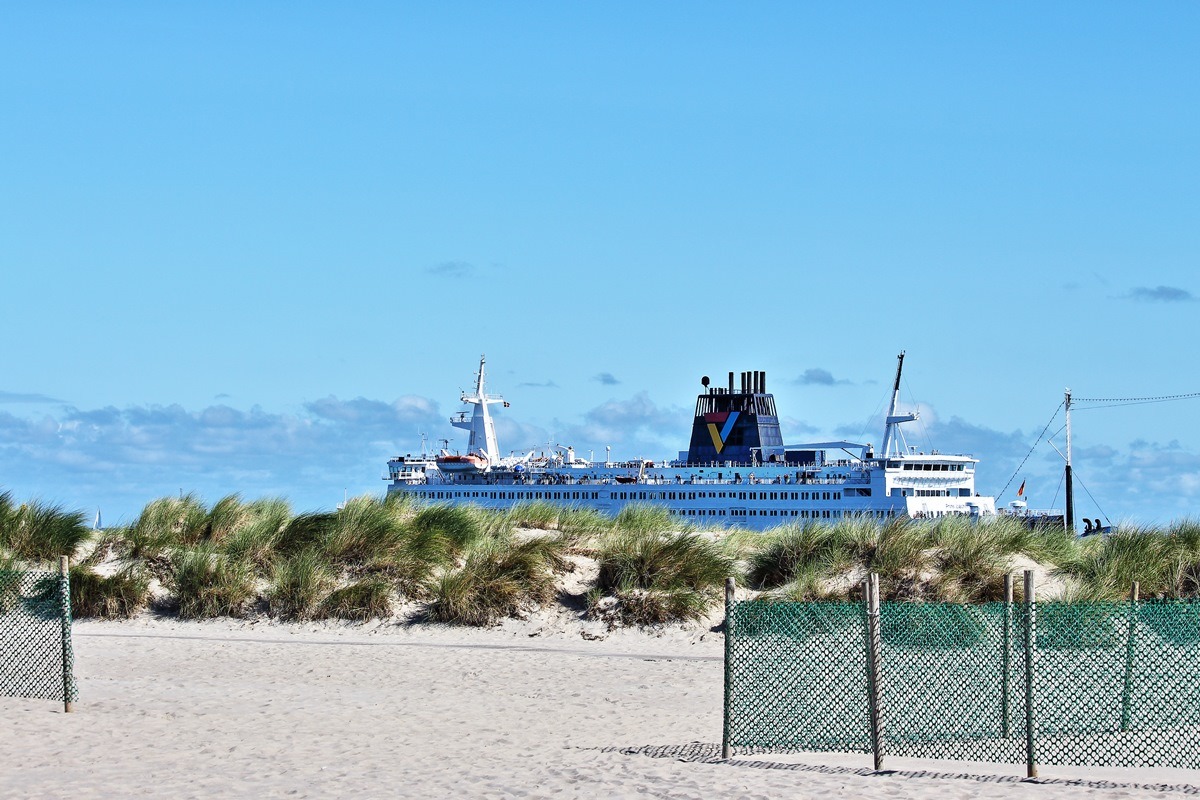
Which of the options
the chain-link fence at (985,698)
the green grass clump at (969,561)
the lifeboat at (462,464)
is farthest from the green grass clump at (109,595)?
the lifeboat at (462,464)

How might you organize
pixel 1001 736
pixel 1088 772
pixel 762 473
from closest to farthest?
pixel 1088 772 → pixel 1001 736 → pixel 762 473

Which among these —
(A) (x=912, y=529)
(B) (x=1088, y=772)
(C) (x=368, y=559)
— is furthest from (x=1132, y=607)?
(C) (x=368, y=559)

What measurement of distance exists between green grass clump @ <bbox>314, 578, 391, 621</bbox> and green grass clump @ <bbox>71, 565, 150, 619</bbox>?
2.92 m

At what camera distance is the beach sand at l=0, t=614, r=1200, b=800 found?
9773 mm

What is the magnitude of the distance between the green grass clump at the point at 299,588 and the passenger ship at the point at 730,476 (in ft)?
107

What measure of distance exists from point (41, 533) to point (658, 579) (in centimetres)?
1032

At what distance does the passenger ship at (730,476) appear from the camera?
2160 inches

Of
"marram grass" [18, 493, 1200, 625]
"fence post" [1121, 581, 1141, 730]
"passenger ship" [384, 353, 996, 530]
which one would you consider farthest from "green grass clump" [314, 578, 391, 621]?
"passenger ship" [384, 353, 996, 530]

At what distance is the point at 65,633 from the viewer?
12.8 meters

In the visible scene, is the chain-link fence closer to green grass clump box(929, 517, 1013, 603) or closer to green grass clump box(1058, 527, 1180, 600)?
green grass clump box(929, 517, 1013, 603)

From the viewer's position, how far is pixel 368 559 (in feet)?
67.1

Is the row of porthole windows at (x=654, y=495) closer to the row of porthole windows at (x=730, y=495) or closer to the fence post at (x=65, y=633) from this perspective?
the row of porthole windows at (x=730, y=495)

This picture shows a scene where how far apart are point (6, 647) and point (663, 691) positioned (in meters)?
6.99

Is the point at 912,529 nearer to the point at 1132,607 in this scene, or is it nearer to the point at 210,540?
the point at 1132,607
